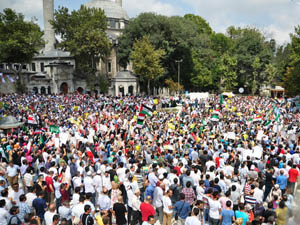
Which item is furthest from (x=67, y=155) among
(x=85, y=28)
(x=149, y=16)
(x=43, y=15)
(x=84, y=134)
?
(x=43, y=15)

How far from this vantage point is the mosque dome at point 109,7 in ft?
201

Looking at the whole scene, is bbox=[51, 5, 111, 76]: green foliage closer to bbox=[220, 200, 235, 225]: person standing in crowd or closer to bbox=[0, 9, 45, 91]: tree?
bbox=[0, 9, 45, 91]: tree

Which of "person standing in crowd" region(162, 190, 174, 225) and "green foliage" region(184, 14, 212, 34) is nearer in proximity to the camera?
"person standing in crowd" region(162, 190, 174, 225)

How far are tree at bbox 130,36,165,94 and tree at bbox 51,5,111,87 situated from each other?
5.93m

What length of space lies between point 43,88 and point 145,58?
793 inches

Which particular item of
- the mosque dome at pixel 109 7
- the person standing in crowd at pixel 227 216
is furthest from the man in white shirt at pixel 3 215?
the mosque dome at pixel 109 7

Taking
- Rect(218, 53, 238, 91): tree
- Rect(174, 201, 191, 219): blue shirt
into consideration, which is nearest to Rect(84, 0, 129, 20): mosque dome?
Rect(218, 53, 238, 91): tree

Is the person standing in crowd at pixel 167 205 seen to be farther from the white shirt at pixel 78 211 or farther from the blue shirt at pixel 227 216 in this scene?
the white shirt at pixel 78 211

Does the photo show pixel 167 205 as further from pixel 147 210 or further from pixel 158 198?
pixel 147 210

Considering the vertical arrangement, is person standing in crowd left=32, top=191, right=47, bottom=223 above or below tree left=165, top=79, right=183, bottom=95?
below

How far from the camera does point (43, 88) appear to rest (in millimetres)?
46094

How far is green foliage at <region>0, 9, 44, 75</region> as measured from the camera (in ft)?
127

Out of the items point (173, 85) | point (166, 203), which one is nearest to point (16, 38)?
point (173, 85)

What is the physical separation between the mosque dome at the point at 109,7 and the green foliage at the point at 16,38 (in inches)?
948
